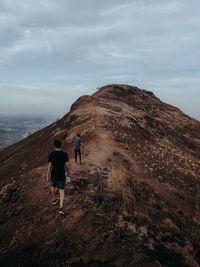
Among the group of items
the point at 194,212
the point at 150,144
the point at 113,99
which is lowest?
the point at 194,212

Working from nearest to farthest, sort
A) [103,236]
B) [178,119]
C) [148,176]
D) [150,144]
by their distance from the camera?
[103,236] → [148,176] → [150,144] → [178,119]

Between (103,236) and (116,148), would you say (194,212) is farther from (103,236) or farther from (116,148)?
(103,236)

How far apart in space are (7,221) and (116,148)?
29.9ft

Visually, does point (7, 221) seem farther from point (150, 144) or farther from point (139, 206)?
point (150, 144)

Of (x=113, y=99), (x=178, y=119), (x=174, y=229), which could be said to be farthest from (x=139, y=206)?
(x=178, y=119)

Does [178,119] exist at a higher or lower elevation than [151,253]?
higher

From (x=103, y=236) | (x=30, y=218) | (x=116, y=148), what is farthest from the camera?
(x=116, y=148)

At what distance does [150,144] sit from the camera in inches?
1148

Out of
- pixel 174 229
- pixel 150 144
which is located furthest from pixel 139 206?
pixel 150 144

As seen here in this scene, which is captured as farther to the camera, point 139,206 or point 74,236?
point 139,206

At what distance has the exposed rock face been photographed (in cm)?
1445

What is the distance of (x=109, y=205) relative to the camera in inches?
685

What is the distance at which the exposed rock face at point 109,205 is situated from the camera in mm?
14445

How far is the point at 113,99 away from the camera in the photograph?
41250 millimetres
